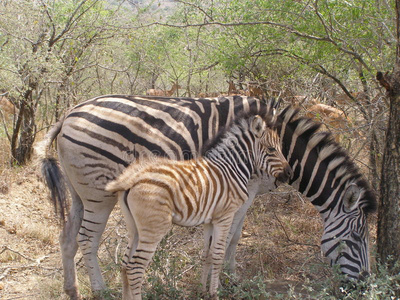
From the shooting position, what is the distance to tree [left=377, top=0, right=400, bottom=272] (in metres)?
3.89

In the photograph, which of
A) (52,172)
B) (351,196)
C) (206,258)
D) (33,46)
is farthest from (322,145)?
(33,46)

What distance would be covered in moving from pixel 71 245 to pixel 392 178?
3349mm

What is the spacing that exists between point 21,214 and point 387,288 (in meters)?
5.91

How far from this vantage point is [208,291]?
4539 mm

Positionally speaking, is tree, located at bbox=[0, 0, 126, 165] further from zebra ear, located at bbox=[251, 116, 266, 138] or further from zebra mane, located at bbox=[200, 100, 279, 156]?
zebra ear, located at bbox=[251, 116, 266, 138]

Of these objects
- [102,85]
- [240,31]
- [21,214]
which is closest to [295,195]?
[240,31]

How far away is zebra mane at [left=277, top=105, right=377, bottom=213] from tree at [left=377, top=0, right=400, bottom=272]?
1.18ft

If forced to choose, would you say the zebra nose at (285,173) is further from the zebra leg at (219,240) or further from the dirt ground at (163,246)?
the dirt ground at (163,246)

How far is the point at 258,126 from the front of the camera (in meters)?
4.56

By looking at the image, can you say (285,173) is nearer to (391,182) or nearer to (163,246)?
(391,182)

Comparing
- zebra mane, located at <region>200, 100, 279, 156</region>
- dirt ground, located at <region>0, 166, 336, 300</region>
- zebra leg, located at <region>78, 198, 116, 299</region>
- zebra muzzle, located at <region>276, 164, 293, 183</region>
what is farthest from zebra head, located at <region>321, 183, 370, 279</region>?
zebra leg, located at <region>78, 198, 116, 299</region>

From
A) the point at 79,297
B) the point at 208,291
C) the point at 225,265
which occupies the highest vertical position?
the point at 225,265

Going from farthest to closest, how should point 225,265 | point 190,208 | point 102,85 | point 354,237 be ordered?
point 102,85, point 225,265, point 354,237, point 190,208

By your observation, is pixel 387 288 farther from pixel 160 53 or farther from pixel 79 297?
pixel 160 53
